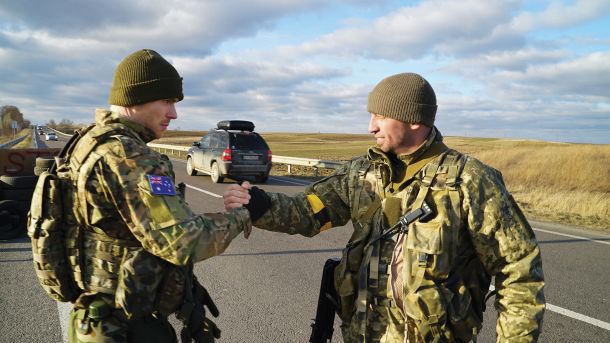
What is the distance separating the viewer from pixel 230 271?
5.32 metres

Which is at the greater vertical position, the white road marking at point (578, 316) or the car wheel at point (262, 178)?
the car wheel at point (262, 178)

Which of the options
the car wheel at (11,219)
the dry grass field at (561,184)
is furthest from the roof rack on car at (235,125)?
the car wheel at (11,219)

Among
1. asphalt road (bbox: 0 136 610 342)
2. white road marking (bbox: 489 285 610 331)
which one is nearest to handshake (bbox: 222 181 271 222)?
asphalt road (bbox: 0 136 610 342)

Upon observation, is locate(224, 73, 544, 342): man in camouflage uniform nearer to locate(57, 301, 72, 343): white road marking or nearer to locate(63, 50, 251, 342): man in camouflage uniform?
locate(63, 50, 251, 342): man in camouflage uniform

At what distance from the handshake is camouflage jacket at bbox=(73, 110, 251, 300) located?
36 cm

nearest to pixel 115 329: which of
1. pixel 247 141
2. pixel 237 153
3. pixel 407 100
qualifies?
Answer: pixel 407 100

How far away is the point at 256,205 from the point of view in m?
2.44

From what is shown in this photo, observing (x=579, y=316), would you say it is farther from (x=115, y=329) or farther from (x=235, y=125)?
(x=235, y=125)

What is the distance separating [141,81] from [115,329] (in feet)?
3.55

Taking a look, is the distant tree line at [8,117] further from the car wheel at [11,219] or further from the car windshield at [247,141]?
the car wheel at [11,219]

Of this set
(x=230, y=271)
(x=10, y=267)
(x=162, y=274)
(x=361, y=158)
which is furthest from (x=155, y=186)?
(x=10, y=267)

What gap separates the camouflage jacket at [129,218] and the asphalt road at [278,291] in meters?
2.00

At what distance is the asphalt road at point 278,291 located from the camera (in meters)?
3.73

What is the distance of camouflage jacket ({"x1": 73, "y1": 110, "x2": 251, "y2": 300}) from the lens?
5.68ft
